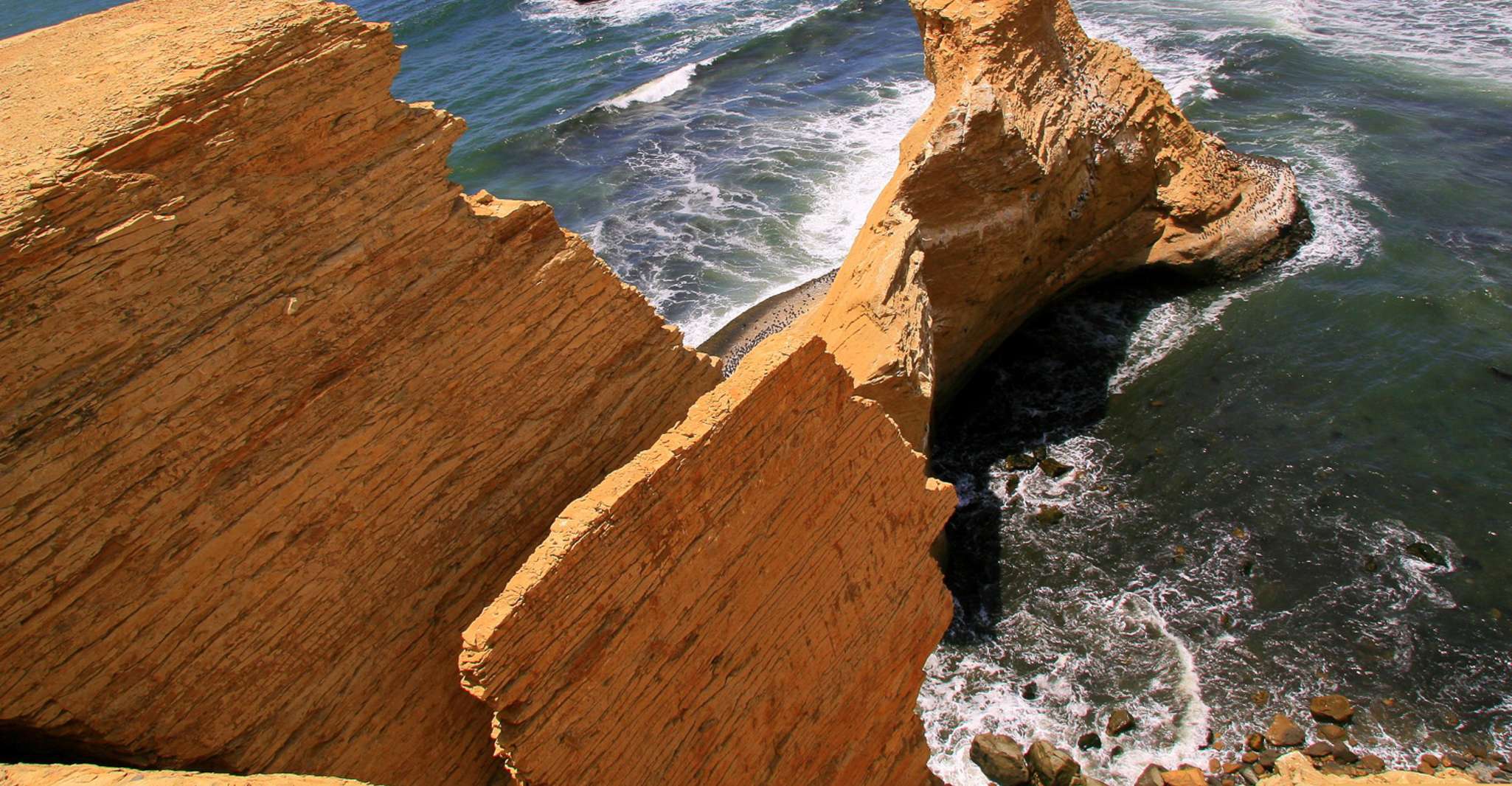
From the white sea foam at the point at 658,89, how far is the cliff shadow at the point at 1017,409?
58.6ft

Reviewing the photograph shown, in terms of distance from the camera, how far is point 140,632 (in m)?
5.77

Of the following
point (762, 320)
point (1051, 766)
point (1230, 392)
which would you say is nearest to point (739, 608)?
point (1051, 766)

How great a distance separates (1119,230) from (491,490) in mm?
12900

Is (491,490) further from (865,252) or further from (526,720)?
(865,252)

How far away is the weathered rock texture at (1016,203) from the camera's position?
455 inches

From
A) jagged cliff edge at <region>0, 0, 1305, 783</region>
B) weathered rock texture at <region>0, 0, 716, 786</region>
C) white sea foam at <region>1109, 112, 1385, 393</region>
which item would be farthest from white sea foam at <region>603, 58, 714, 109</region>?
jagged cliff edge at <region>0, 0, 1305, 783</region>

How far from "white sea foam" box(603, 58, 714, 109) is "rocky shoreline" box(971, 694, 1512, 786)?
2453 cm

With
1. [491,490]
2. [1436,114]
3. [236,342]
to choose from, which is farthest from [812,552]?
[1436,114]

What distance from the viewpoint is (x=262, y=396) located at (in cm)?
630

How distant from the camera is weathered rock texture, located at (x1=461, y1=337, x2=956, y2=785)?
20.2 feet

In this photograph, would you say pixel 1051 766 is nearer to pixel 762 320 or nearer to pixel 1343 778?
pixel 1343 778

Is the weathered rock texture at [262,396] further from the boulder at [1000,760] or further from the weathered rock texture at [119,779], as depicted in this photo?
the boulder at [1000,760]

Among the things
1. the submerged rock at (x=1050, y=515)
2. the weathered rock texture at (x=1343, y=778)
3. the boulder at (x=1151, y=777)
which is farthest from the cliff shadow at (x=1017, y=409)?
the weathered rock texture at (x=1343, y=778)

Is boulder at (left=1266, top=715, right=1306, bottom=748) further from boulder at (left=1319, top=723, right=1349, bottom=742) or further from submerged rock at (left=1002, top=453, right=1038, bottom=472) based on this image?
submerged rock at (left=1002, top=453, right=1038, bottom=472)
